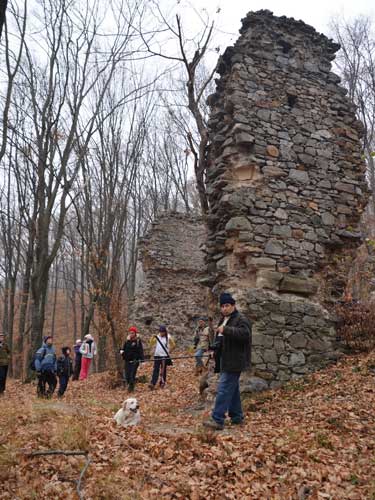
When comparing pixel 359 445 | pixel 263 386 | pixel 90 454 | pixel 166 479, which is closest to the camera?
pixel 166 479

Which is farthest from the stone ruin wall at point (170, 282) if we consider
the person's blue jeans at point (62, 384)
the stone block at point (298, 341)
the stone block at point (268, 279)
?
the stone block at point (298, 341)

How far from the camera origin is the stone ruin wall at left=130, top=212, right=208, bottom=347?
15.7m

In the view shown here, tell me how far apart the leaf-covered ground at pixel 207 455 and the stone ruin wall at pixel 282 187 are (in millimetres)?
1530

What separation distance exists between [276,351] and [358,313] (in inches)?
74.3

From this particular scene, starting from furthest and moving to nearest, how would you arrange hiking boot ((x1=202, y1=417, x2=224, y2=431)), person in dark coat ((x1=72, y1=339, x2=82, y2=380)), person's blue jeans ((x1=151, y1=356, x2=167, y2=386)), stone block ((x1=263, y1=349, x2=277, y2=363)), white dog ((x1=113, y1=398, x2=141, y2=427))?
person in dark coat ((x1=72, y1=339, x2=82, y2=380))
person's blue jeans ((x1=151, y1=356, x2=167, y2=386))
stone block ((x1=263, y1=349, x2=277, y2=363))
white dog ((x1=113, y1=398, x2=141, y2=427))
hiking boot ((x1=202, y1=417, x2=224, y2=431))

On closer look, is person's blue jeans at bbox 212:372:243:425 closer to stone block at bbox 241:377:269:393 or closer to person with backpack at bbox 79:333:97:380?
stone block at bbox 241:377:269:393

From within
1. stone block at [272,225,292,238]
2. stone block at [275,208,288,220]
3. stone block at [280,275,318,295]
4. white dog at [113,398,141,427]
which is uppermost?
stone block at [275,208,288,220]

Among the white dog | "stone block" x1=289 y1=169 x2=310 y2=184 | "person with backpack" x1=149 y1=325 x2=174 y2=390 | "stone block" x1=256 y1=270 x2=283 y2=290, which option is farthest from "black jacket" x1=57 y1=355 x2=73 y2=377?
"stone block" x1=289 y1=169 x2=310 y2=184

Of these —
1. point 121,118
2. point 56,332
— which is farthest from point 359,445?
point 56,332

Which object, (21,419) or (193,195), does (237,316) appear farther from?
(193,195)

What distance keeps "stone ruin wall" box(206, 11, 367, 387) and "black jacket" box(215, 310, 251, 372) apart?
5.29ft

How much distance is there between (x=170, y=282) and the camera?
54.1 feet

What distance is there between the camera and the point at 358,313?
7805 mm

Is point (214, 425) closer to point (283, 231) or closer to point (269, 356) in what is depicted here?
point (269, 356)
